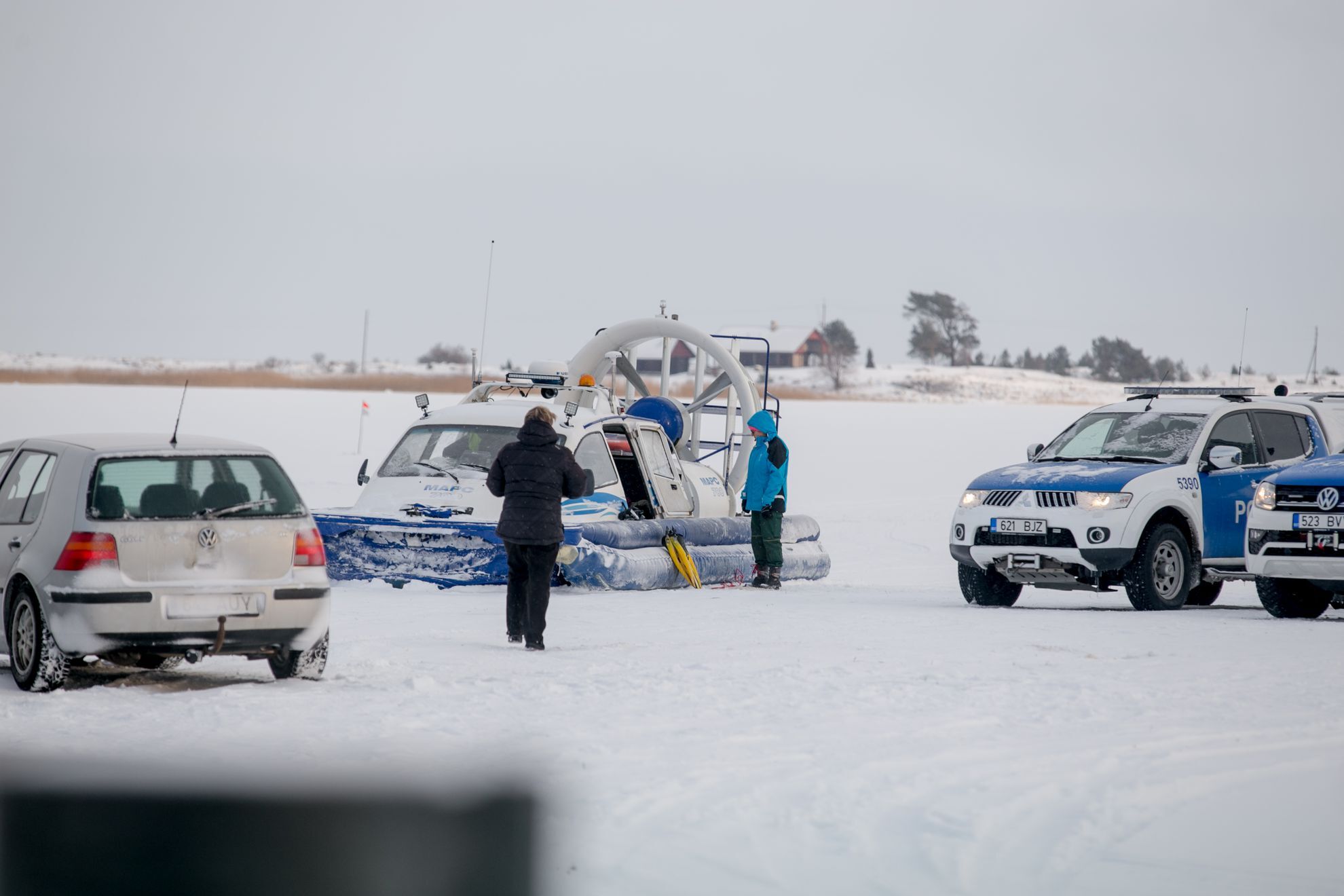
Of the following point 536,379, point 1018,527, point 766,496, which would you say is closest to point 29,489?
point 766,496

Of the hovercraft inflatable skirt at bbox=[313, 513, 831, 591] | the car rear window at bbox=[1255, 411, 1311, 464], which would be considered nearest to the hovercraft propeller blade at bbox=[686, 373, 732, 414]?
the hovercraft inflatable skirt at bbox=[313, 513, 831, 591]

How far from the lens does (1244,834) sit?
18.7 feet

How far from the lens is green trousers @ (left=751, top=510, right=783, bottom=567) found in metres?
16.5

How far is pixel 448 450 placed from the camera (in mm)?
16297

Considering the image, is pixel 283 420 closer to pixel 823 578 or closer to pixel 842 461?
pixel 842 461

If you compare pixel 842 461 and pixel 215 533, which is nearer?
pixel 215 533

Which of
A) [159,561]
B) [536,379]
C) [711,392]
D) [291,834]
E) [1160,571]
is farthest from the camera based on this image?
[711,392]

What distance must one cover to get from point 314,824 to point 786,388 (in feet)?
283

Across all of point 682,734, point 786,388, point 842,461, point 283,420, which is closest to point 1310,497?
point 682,734

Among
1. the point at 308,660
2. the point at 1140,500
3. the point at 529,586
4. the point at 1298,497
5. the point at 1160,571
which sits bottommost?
the point at 308,660

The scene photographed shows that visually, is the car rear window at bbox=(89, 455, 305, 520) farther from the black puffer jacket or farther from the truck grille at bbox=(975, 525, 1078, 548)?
the truck grille at bbox=(975, 525, 1078, 548)

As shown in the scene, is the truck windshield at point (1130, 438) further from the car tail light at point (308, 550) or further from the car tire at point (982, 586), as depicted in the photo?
the car tail light at point (308, 550)

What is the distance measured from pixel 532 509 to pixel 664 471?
6.96 m

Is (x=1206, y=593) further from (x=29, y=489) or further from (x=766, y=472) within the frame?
(x=29, y=489)
